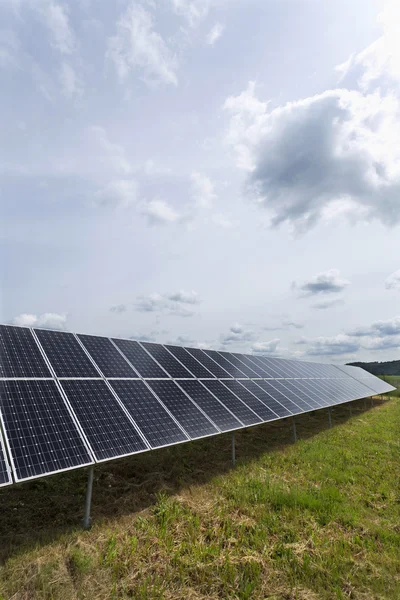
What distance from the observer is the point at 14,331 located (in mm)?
11562

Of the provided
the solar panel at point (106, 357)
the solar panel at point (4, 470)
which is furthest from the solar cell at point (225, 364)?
the solar panel at point (4, 470)

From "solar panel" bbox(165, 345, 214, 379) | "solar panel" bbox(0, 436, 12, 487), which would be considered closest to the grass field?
"solar panel" bbox(0, 436, 12, 487)

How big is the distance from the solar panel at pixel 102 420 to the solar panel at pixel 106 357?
130cm

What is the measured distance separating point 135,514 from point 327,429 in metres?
16.4

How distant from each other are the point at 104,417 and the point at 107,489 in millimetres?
3079

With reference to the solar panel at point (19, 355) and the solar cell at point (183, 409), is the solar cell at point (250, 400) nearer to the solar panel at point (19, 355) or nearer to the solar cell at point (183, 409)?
the solar cell at point (183, 409)

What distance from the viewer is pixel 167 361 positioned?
15.6m

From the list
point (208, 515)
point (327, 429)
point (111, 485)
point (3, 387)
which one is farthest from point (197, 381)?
point (327, 429)

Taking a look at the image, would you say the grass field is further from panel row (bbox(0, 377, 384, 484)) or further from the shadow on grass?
panel row (bbox(0, 377, 384, 484))

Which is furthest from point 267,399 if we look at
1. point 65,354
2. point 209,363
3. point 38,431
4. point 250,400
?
point 38,431

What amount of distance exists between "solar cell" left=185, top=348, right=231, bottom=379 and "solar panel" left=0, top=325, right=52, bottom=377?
366 inches

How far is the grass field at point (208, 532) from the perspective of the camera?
6160mm

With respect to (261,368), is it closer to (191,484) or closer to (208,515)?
(191,484)

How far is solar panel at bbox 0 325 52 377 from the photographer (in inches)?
372
